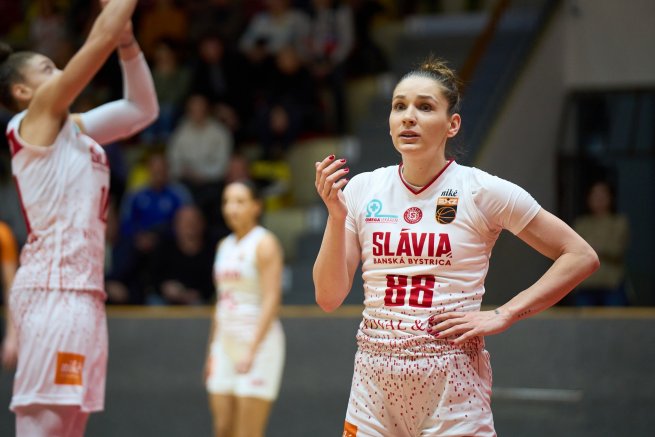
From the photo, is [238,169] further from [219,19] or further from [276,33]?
[219,19]

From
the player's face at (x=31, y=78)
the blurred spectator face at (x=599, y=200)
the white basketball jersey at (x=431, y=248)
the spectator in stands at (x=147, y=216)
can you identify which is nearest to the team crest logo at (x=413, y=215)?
the white basketball jersey at (x=431, y=248)

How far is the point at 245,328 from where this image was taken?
21.2 ft

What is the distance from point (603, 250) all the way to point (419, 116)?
14.7ft

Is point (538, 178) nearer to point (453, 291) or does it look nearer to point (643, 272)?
point (643, 272)

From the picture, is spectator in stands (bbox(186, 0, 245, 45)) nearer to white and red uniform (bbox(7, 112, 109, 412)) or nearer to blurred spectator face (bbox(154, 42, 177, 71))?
blurred spectator face (bbox(154, 42, 177, 71))

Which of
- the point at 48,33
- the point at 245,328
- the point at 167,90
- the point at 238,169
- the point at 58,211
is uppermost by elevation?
the point at 48,33

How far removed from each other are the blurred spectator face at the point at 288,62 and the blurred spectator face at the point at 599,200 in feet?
10.3

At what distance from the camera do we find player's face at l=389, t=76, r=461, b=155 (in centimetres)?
329

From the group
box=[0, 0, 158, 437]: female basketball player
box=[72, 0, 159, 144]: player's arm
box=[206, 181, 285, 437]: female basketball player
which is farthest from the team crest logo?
box=[206, 181, 285, 437]: female basketball player

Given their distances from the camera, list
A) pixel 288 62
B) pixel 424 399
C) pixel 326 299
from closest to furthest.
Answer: pixel 424 399 → pixel 326 299 → pixel 288 62

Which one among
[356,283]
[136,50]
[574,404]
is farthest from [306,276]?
[136,50]

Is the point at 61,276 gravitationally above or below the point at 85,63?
below

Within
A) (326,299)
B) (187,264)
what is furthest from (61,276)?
(187,264)

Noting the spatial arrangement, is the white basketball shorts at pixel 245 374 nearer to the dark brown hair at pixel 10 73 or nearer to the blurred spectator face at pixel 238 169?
the blurred spectator face at pixel 238 169
